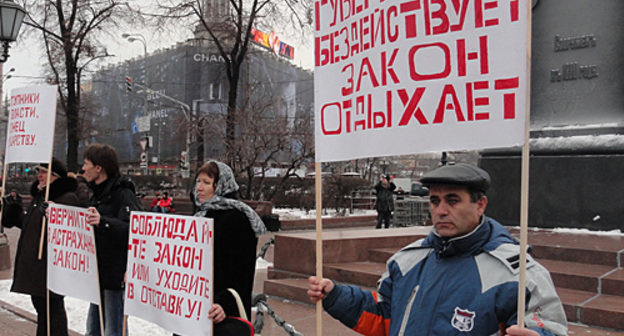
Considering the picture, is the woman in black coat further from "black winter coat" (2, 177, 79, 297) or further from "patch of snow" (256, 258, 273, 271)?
"patch of snow" (256, 258, 273, 271)

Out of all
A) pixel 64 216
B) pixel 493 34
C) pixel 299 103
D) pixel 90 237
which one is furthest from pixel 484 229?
pixel 299 103

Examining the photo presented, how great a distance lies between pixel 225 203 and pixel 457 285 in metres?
1.76

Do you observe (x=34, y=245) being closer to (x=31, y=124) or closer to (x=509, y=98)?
(x=31, y=124)

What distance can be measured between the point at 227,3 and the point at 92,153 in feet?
68.4

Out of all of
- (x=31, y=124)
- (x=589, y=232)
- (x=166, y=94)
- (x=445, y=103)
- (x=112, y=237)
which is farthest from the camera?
(x=166, y=94)

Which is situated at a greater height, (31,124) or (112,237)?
(31,124)

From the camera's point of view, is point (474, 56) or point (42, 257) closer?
point (474, 56)

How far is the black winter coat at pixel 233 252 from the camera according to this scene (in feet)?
Answer: 10.7

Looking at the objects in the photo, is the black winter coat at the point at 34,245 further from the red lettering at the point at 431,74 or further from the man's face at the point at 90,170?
the red lettering at the point at 431,74

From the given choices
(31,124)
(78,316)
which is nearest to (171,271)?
(31,124)

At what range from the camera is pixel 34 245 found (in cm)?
468

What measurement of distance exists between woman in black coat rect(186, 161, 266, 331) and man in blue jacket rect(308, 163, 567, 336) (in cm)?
101

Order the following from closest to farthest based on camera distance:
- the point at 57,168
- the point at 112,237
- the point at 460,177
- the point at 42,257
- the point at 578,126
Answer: the point at 460,177
the point at 112,237
the point at 42,257
the point at 57,168
the point at 578,126

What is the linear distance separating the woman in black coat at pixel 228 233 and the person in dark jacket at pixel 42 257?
1.84 m
